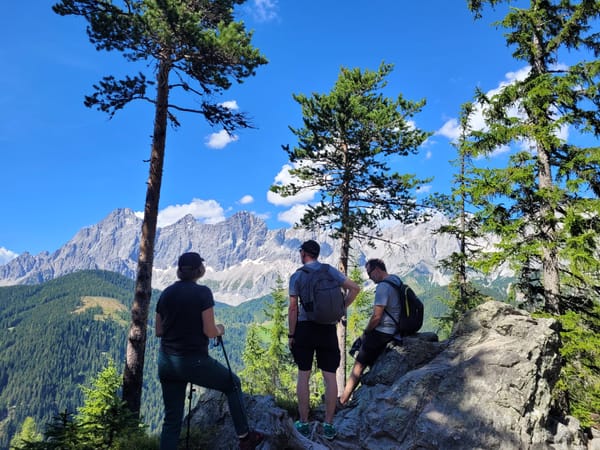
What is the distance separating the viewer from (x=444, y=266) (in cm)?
1936

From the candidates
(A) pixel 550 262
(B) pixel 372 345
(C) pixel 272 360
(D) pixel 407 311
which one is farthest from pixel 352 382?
(C) pixel 272 360

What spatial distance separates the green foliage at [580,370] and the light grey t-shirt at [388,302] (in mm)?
4196

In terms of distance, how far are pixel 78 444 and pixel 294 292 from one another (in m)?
3.25

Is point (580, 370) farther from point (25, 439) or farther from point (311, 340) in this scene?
point (25, 439)

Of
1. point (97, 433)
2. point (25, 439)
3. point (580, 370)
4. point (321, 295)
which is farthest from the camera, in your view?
point (25, 439)

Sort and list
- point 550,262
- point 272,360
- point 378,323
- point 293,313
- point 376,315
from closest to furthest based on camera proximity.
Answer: point 293,313 < point 376,315 < point 378,323 < point 550,262 < point 272,360

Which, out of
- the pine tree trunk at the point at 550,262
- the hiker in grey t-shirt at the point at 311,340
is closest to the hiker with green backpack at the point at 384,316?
the hiker in grey t-shirt at the point at 311,340

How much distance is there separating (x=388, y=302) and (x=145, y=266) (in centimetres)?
550

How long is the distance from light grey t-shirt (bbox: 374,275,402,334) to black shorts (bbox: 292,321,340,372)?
159cm

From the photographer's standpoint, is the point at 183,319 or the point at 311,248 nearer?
the point at 183,319

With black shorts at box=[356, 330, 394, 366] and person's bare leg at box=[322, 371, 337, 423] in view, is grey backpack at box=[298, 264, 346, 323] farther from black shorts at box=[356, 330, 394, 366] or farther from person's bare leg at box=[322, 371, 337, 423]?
black shorts at box=[356, 330, 394, 366]

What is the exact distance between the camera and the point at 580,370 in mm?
8352

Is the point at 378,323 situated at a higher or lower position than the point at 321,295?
lower

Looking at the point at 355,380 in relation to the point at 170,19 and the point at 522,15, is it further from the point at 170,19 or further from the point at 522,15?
the point at 522,15
